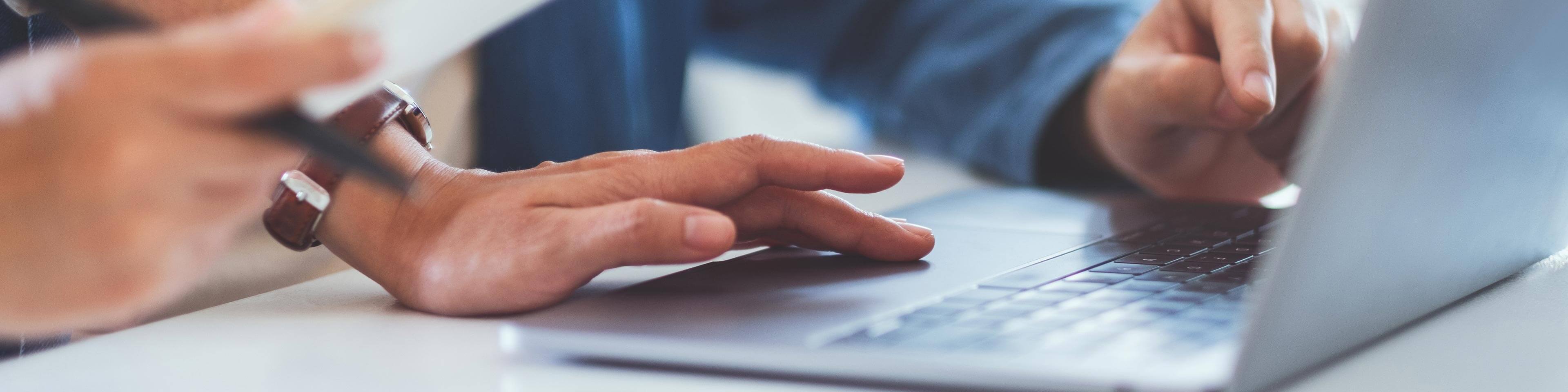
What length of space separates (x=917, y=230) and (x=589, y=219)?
131 mm

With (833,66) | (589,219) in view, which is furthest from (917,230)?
(833,66)

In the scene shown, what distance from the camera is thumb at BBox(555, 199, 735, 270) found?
34cm

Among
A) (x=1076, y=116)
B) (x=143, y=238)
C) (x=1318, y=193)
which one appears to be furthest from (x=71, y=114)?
(x=1076, y=116)

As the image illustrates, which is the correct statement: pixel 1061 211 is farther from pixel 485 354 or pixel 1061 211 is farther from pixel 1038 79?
pixel 485 354

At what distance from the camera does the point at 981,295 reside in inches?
12.9

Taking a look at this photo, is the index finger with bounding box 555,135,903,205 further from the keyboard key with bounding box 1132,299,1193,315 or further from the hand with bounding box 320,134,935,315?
the keyboard key with bounding box 1132,299,1193,315

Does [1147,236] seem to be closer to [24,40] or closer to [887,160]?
[887,160]

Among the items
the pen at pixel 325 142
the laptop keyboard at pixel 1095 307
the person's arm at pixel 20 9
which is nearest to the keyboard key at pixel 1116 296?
the laptop keyboard at pixel 1095 307

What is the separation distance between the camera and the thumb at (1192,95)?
1.78ft

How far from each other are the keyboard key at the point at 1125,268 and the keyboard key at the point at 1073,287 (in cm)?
3

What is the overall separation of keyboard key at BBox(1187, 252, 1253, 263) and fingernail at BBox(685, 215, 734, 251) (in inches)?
7.0

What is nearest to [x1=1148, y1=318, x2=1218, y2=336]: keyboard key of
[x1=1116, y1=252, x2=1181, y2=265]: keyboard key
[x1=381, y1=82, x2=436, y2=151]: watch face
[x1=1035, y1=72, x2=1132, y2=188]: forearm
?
[x1=1116, y1=252, x2=1181, y2=265]: keyboard key

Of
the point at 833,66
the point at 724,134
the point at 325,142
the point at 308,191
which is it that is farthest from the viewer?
the point at 724,134

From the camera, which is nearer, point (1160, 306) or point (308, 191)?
point (1160, 306)
